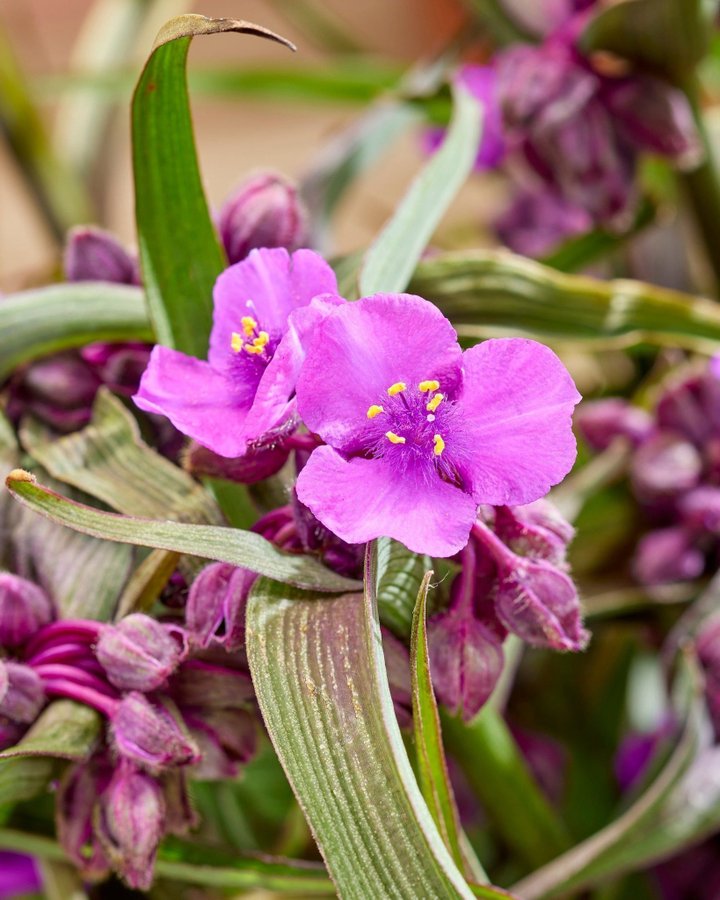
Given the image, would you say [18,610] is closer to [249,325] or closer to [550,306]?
[249,325]

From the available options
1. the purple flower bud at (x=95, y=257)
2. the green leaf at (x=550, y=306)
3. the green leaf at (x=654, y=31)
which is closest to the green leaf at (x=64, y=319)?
the purple flower bud at (x=95, y=257)

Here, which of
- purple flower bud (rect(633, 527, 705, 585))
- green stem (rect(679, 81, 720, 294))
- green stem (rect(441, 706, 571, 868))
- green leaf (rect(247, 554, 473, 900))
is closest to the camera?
green leaf (rect(247, 554, 473, 900))

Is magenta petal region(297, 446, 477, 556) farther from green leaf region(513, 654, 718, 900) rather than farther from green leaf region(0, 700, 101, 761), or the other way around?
green leaf region(513, 654, 718, 900)

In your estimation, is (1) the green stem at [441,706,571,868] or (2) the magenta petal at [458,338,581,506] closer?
(2) the magenta petal at [458,338,581,506]

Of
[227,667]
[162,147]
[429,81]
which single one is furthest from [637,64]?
[227,667]

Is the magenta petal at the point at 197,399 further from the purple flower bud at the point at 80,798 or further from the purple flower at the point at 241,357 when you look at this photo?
the purple flower bud at the point at 80,798

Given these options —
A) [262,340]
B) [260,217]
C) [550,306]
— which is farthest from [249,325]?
[550,306]

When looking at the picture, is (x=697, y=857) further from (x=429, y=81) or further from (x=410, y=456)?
(x=429, y=81)

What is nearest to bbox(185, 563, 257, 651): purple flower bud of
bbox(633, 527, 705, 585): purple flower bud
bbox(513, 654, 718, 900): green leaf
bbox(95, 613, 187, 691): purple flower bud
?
bbox(95, 613, 187, 691): purple flower bud
